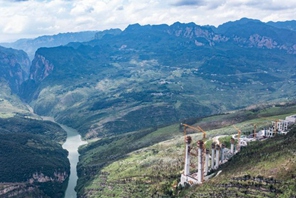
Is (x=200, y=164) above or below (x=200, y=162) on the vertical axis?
below

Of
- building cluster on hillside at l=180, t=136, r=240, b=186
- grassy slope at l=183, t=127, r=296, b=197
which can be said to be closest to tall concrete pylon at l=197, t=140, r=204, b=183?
building cluster on hillside at l=180, t=136, r=240, b=186

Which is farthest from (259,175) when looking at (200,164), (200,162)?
(200,164)

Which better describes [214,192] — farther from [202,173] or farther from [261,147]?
[261,147]

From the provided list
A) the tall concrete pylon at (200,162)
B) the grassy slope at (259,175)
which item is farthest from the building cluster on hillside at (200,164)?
the grassy slope at (259,175)

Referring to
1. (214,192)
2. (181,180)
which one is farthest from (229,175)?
(181,180)

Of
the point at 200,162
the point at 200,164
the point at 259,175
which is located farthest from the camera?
the point at 200,164

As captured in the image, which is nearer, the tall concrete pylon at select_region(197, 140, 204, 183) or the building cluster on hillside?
the tall concrete pylon at select_region(197, 140, 204, 183)

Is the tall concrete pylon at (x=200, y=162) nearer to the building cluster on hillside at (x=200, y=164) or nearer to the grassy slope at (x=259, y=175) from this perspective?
the building cluster on hillside at (x=200, y=164)

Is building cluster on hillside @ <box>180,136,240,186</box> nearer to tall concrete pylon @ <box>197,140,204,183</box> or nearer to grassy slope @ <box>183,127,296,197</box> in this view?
tall concrete pylon @ <box>197,140,204,183</box>

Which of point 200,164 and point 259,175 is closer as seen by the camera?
point 259,175

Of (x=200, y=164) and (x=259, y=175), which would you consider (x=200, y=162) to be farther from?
(x=259, y=175)

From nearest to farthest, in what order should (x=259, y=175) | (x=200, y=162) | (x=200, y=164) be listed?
(x=259, y=175), (x=200, y=162), (x=200, y=164)

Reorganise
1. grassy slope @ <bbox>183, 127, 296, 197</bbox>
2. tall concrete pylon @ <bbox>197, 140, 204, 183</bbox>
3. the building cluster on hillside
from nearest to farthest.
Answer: grassy slope @ <bbox>183, 127, 296, 197</bbox>
tall concrete pylon @ <bbox>197, 140, 204, 183</bbox>
the building cluster on hillside
